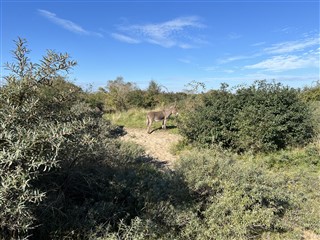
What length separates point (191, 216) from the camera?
3545mm

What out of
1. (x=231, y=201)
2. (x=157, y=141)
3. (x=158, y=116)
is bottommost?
(x=231, y=201)

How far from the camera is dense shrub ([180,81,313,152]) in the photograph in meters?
7.79

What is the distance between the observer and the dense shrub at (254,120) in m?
7.79

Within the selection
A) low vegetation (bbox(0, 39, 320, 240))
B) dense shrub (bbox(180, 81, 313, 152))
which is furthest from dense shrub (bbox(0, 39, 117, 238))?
dense shrub (bbox(180, 81, 313, 152))

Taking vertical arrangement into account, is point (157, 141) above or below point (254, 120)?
below

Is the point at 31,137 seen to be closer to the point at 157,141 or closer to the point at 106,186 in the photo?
the point at 106,186

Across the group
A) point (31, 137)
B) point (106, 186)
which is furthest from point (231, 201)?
point (31, 137)

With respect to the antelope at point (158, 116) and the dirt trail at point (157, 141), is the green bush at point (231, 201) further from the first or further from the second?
the antelope at point (158, 116)

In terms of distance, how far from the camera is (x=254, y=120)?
7.90 meters

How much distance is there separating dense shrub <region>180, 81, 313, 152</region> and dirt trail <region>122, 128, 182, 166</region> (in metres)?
1.12

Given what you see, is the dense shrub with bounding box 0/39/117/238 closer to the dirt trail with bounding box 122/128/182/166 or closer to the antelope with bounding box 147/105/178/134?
the dirt trail with bounding box 122/128/182/166

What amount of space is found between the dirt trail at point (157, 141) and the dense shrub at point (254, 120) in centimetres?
112

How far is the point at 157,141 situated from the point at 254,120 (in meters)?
3.97

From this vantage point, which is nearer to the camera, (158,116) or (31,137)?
(31,137)
